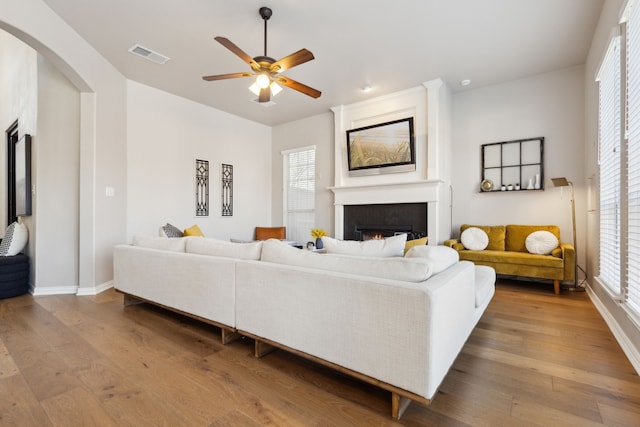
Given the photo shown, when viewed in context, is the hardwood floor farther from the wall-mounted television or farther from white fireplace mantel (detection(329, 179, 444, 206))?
the wall-mounted television

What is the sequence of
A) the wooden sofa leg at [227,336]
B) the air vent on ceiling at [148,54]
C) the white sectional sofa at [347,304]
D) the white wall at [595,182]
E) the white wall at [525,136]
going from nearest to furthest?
1. the white sectional sofa at [347,304]
2. the white wall at [595,182]
3. the wooden sofa leg at [227,336]
4. the air vent on ceiling at [148,54]
5. the white wall at [525,136]

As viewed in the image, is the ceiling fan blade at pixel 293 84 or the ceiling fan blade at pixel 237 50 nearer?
the ceiling fan blade at pixel 237 50

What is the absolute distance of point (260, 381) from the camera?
1.69 meters

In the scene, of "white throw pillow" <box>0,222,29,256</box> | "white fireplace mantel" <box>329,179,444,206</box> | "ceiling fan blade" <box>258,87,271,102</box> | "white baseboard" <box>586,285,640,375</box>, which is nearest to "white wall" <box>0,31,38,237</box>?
"white throw pillow" <box>0,222,29,256</box>

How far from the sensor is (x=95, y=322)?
2604 millimetres

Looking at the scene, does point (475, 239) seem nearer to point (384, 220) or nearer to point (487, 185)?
point (487, 185)

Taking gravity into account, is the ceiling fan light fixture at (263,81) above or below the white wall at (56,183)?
above

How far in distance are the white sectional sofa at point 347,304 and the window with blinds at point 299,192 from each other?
12.0ft

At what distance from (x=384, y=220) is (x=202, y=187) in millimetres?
3244

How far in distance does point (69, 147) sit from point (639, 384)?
5.56m

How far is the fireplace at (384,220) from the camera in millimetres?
4641

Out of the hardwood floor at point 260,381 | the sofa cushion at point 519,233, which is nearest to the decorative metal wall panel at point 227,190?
the hardwood floor at point 260,381

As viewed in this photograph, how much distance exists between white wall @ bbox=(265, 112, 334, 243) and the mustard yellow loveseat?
92.0 inches

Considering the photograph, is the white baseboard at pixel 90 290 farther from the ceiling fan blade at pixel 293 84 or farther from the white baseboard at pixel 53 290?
the ceiling fan blade at pixel 293 84
